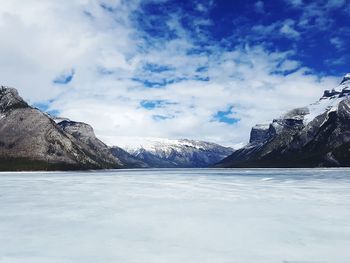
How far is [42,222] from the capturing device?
1299 inches

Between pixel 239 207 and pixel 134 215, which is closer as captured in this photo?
pixel 134 215

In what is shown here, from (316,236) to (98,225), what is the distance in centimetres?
1545

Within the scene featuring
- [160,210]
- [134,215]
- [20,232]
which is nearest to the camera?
[20,232]

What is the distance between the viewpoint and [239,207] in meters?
42.2

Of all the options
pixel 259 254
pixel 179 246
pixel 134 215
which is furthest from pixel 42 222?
pixel 259 254

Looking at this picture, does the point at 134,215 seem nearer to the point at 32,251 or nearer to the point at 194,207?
the point at 194,207

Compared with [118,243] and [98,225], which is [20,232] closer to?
[98,225]

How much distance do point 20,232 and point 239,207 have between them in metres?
21.7

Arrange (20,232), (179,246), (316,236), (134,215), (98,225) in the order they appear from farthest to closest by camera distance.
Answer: (134,215)
(98,225)
(20,232)
(316,236)
(179,246)

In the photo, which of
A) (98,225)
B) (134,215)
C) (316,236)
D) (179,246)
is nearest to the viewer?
(179,246)

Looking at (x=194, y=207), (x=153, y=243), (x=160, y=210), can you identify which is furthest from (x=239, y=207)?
(x=153, y=243)

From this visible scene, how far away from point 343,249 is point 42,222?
72.0 feet

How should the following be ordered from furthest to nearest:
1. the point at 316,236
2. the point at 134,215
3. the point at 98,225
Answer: the point at 134,215 → the point at 98,225 → the point at 316,236

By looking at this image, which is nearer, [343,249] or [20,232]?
[343,249]
